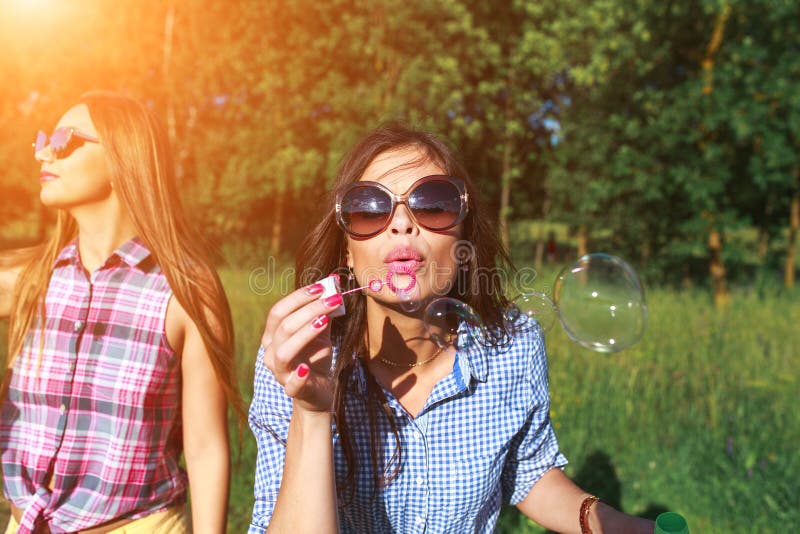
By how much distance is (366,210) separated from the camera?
1688mm

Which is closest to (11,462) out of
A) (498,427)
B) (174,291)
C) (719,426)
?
(174,291)

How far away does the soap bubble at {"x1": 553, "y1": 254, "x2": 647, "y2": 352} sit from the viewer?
253cm

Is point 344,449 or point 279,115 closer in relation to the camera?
point 344,449

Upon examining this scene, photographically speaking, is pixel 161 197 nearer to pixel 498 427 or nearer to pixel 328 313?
pixel 328 313

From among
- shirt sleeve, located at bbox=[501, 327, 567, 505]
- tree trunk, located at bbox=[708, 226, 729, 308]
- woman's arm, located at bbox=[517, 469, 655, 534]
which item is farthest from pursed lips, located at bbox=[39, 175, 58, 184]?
tree trunk, located at bbox=[708, 226, 729, 308]

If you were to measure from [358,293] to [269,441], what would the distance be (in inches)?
18.1

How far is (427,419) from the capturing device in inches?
68.6

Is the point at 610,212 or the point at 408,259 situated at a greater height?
the point at 408,259

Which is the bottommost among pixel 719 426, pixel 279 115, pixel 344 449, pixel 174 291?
pixel 719 426

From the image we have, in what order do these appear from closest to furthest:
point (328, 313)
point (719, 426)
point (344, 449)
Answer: point (328, 313) → point (344, 449) → point (719, 426)

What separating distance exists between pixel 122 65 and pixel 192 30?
65.3 inches

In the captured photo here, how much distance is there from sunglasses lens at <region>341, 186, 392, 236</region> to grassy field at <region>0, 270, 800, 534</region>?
2.01 meters

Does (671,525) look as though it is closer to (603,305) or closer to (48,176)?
(603,305)

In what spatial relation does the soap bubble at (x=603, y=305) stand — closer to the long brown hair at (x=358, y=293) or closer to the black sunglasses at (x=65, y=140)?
the long brown hair at (x=358, y=293)
